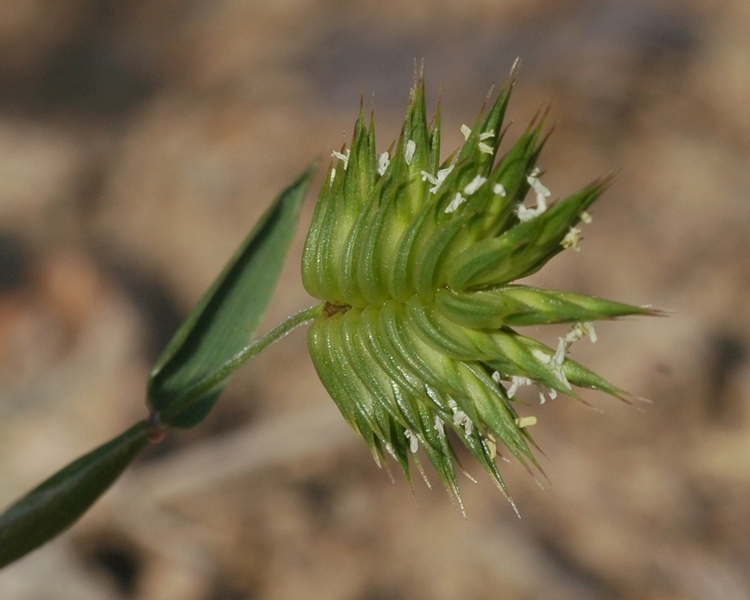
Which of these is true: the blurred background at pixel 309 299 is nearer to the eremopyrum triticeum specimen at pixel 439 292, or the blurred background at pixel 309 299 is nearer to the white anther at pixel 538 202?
the eremopyrum triticeum specimen at pixel 439 292

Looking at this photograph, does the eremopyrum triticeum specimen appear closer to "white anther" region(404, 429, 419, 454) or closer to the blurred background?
"white anther" region(404, 429, 419, 454)

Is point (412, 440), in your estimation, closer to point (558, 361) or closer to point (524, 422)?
point (524, 422)

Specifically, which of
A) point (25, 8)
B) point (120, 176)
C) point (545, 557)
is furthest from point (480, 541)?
point (25, 8)

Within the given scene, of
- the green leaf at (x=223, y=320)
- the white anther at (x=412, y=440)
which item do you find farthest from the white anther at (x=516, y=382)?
the green leaf at (x=223, y=320)

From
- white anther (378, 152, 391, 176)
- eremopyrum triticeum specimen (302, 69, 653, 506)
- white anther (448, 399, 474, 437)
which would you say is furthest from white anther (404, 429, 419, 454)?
white anther (378, 152, 391, 176)

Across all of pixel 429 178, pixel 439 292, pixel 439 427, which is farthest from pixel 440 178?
pixel 439 427

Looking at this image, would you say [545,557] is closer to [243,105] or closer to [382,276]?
[382,276]
